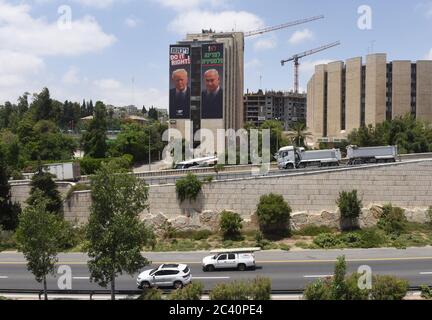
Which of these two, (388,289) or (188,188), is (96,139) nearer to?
(188,188)

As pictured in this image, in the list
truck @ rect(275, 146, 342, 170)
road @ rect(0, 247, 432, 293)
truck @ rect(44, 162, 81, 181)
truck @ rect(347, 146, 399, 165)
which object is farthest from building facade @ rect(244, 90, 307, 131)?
road @ rect(0, 247, 432, 293)

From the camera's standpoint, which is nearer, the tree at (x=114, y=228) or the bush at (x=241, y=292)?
the bush at (x=241, y=292)

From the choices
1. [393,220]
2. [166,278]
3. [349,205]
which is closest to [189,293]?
[166,278]

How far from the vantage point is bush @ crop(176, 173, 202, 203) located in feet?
125

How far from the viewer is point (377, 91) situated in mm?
88688

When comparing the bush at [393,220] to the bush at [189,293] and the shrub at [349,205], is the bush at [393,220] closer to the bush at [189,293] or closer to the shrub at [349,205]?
the shrub at [349,205]

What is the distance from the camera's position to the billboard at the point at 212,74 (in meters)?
91.0

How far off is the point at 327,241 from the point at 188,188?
11124 mm

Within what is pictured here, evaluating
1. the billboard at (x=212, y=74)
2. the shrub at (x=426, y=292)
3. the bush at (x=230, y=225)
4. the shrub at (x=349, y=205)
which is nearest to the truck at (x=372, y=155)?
the shrub at (x=349, y=205)

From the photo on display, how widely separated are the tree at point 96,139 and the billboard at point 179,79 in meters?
22.9

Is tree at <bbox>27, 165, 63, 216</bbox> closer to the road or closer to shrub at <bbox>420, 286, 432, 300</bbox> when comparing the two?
the road
